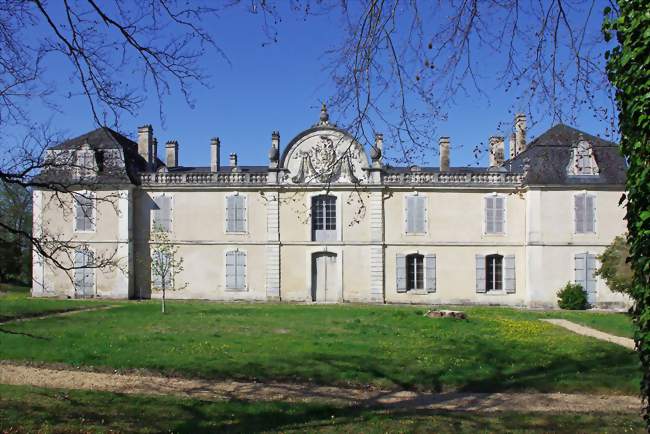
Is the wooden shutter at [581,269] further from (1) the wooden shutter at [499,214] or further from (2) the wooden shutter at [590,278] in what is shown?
(1) the wooden shutter at [499,214]

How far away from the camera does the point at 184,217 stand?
21.3 m

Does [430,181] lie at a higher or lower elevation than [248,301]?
higher

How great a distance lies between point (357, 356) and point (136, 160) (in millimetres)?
16038

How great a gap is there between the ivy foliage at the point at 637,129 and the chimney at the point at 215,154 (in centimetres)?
2126

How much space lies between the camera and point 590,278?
2009 cm

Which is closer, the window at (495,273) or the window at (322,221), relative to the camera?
the window at (495,273)

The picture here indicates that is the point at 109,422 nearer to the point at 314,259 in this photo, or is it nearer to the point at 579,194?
the point at 314,259

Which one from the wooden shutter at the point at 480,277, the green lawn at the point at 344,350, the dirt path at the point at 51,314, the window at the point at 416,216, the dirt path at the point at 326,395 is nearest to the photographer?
the dirt path at the point at 326,395

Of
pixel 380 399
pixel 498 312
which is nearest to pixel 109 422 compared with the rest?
pixel 380 399

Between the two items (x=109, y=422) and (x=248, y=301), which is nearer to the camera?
(x=109, y=422)

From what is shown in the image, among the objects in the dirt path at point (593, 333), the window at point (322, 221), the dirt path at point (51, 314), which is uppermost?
the window at point (322, 221)

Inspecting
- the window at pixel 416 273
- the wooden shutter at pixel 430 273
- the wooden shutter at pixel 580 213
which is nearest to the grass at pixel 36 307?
the window at pixel 416 273

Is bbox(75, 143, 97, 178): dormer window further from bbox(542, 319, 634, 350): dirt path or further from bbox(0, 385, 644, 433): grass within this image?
bbox(542, 319, 634, 350): dirt path

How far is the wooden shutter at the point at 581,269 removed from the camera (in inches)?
792
